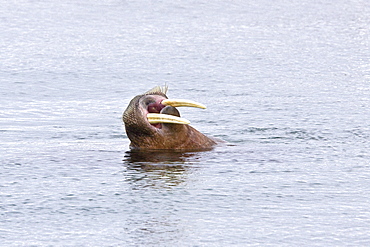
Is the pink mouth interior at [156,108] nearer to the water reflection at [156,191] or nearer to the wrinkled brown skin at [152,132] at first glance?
the wrinkled brown skin at [152,132]

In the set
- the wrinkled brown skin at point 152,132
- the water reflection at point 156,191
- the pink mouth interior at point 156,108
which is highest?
the pink mouth interior at point 156,108

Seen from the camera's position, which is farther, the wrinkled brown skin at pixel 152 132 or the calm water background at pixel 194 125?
the wrinkled brown skin at pixel 152 132

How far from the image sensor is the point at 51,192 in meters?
10.6

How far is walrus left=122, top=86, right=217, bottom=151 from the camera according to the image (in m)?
12.4

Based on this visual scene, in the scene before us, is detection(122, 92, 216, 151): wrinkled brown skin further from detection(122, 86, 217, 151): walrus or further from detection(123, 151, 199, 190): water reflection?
detection(123, 151, 199, 190): water reflection

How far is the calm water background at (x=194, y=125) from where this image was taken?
9398 mm

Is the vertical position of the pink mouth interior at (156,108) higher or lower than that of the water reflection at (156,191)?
higher

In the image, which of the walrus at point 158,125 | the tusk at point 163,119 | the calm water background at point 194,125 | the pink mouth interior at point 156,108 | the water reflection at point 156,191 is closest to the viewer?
the water reflection at point 156,191

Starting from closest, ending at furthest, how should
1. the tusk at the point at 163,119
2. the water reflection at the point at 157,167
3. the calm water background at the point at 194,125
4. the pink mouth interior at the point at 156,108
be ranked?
the calm water background at the point at 194,125
the water reflection at the point at 157,167
the tusk at the point at 163,119
the pink mouth interior at the point at 156,108

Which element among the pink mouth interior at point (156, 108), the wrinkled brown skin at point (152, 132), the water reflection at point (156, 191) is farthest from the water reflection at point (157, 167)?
the pink mouth interior at point (156, 108)

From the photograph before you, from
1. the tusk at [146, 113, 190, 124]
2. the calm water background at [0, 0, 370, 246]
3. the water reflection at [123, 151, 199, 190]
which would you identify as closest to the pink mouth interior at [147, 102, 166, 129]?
the tusk at [146, 113, 190, 124]

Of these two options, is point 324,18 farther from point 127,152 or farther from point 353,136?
point 127,152

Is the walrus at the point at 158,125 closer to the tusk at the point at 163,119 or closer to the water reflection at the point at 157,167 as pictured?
the tusk at the point at 163,119

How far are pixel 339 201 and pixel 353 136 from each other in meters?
4.34
